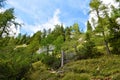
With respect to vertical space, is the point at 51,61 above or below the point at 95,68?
above

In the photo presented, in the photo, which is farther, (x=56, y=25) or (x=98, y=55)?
(x=56, y=25)

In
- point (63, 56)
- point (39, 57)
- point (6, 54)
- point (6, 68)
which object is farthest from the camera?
point (39, 57)

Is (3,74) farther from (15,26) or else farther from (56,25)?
(56,25)

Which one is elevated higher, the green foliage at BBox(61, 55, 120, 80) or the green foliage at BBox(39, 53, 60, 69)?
the green foliage at BBox(39, 53, 60, 69)

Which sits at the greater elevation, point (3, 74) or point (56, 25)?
point (56, 25)

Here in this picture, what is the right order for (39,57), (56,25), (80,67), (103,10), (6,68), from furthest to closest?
(56,25) < (39,57) < (103,10) < (80,67) < (6,68)

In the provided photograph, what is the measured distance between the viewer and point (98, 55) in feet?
174

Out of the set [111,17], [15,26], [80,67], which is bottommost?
[80,67]

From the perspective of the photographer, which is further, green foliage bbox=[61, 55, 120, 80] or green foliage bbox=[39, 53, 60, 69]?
green foliage bbox=[39, 53, 60, 69]

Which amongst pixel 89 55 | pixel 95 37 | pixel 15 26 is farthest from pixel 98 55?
pixel 15 26

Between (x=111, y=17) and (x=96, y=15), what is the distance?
2.79 metres

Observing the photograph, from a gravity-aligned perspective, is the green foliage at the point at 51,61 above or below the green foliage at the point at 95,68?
above

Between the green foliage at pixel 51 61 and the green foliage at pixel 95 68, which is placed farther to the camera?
the green foliage at pixel 51 61

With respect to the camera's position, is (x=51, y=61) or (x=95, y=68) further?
(x=51, y=61)
